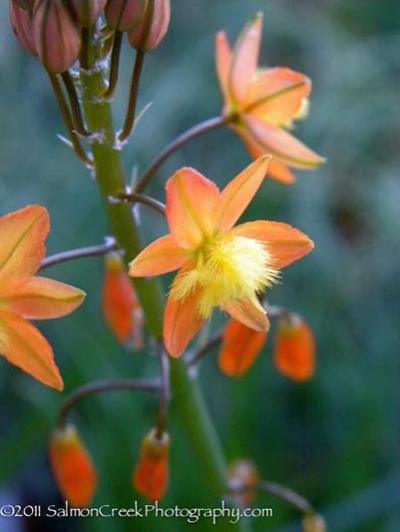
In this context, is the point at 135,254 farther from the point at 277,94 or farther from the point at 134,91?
the point at 277,94

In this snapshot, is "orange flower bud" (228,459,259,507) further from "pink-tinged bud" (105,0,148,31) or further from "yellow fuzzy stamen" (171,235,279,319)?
"pink-tinged bud" (105,0,148,31)

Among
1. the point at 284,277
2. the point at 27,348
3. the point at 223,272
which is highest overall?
the point at 223,272

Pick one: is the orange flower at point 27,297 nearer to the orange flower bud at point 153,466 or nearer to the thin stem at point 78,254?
the thin stem at point 78,254

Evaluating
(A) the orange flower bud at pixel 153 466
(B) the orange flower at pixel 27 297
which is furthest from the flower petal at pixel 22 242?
(A) the orange flower bud at pixel 153 466

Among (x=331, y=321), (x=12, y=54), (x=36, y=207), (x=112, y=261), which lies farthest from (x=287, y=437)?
(x=12, y=54)

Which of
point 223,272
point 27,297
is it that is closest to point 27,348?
point 27,297

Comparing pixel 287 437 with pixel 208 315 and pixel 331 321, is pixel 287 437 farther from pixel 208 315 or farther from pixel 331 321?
pixel 208 315
